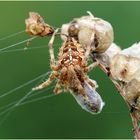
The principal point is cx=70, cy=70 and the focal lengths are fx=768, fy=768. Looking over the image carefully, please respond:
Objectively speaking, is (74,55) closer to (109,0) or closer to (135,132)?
(135,132)

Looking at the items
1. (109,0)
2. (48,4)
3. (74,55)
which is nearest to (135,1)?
(109,0)

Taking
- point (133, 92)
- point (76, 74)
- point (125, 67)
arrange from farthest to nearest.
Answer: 1. point (76, 74)
2. point (125, 67)
3. point (133, 92)

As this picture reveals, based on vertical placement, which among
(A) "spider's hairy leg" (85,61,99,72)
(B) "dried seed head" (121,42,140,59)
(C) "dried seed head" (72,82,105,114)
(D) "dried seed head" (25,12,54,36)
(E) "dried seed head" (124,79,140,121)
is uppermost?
(D) "dried seed head" (25,12,54,36)

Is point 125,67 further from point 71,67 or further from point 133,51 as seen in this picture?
point 71,67

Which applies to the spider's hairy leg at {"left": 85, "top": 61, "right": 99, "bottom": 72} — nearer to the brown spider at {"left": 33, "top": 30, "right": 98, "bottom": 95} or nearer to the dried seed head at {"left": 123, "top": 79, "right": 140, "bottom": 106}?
the brown spider at {"left": 33, "top": 30, "right": 98, "bottom": 95}

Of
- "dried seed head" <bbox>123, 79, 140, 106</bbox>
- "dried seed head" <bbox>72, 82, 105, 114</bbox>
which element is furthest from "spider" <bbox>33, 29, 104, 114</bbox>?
"dried seed head" <bbox>123, 79, 140, 106</bbox>

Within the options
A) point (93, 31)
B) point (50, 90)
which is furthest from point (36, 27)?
point (50, 90)

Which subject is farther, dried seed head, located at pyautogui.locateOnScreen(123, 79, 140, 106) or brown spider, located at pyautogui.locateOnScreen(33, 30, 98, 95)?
brown spider, located at pyautogui.locateOnScreen(33, 30, 98, 95)
